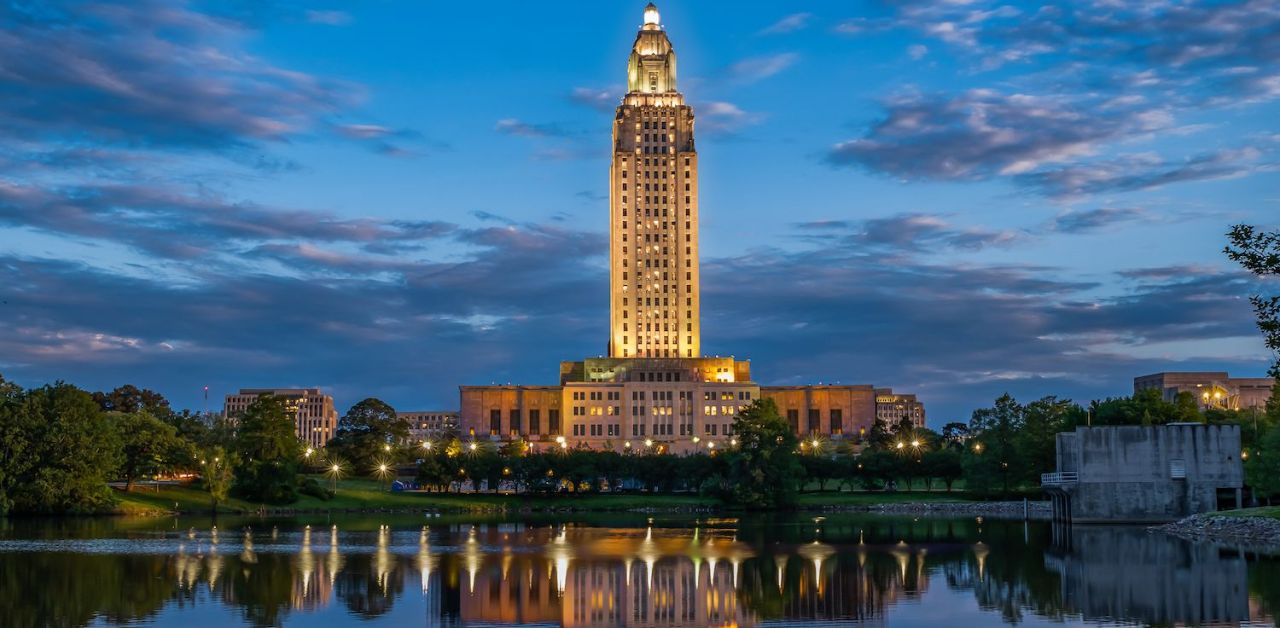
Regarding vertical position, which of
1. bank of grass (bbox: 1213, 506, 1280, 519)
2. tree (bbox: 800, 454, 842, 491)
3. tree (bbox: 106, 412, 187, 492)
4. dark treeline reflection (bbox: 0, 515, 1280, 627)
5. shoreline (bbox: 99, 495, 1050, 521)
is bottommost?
shoreline (bbox: 99, 495, 1050, 521)

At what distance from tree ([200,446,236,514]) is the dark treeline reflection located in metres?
28.4

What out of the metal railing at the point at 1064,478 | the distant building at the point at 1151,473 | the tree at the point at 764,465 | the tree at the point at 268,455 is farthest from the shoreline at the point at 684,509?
the distant building at the point at 1151,473

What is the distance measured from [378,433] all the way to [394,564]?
112433 mm

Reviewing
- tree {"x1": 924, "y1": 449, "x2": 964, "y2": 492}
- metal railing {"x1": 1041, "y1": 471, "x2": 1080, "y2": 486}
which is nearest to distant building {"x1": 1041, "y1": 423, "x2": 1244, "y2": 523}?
metal railing {"x1": 1041, "y1": 471, "x2": 1080, "y2": 486}

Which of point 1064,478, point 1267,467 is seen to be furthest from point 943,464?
point 1267,467

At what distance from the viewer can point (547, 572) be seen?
5406 centimetres

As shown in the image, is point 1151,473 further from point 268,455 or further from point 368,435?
point 368,435

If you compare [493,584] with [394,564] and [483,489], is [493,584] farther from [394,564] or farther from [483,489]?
[483,489]

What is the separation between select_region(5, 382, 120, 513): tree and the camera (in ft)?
322

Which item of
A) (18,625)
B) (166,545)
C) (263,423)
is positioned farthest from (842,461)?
(18,625)

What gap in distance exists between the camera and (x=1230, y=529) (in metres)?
75.6

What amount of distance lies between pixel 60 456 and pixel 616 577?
64190mm

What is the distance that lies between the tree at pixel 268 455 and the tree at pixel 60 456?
1394cm

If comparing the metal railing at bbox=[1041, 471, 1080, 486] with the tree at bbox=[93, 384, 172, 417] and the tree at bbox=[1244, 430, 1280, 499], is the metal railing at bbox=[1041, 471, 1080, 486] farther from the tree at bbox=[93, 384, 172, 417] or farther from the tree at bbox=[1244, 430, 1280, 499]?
the tree at bbox=[93, 384, 172, 417]
